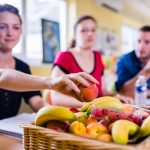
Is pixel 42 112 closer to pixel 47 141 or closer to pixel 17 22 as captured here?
pixel 47 141

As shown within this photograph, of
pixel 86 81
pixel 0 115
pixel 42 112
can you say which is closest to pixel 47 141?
pixel 42 112

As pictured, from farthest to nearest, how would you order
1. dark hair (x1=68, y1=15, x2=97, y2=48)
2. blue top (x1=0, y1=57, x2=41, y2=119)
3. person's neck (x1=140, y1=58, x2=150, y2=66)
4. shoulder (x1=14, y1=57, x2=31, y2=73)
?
person's neck (x1=140, y1=58, x2=150, y2=66), dark hair (x1=68, y1=15, x2=97, y2=48), shoulder (x1=14, y1=57, x2=31, y2=73), blue top (x1=0, y1=57, x2=41, y2=119)

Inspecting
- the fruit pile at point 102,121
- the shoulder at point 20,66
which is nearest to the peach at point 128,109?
the fruit pile at point 102,121

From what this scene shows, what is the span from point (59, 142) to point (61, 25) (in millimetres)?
2662

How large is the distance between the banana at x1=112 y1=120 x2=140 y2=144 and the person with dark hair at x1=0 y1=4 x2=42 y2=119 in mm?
977

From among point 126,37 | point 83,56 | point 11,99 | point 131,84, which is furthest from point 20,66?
point 126,37

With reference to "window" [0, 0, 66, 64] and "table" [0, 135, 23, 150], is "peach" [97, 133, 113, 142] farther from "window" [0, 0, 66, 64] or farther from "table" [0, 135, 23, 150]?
"window" [0, 0, 66, 64]

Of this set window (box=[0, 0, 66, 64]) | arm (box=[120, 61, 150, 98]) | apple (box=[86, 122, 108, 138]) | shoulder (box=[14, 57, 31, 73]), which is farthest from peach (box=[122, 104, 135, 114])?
window (box=[0, 0, 66, 64])

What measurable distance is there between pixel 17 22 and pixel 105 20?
9.59ft

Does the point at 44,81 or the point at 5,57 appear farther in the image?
the point at 5,57

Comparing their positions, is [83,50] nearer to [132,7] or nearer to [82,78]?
[82,78]

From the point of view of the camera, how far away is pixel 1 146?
35.3 inches

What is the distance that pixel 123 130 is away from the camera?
0.62 metres

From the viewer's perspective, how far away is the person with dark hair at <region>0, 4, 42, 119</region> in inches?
60.6
